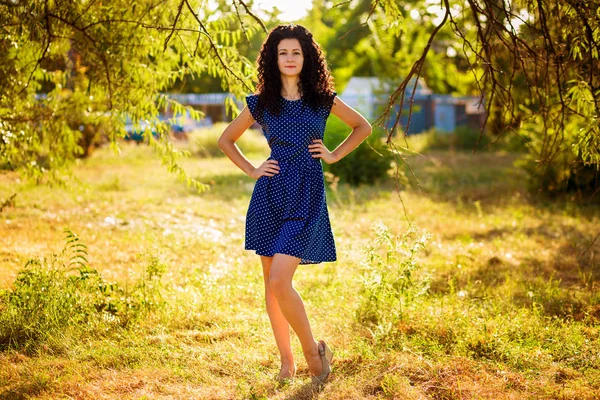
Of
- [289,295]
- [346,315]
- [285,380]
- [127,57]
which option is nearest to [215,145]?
[127,57]

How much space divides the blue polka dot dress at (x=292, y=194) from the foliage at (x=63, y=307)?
1640 mm

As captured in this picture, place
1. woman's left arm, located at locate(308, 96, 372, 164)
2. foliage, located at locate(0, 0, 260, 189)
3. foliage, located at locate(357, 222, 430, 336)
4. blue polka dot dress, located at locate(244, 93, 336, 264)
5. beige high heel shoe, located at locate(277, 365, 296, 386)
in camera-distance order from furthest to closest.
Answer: foliage, located at locate(0, 0, 260, 189) < foliage, located at locate(357, 222, 430, 336) < woman's left arm, located at locate(308, 96, 372, 164) < beige high heel shoe, located at locate(277, 365, 296, 386) < blue polka dot dress, located at locate(244, 93, 336, 264)

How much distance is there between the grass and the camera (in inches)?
152

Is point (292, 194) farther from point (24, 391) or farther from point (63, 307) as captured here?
point (63, 307)

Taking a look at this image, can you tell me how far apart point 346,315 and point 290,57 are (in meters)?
2.20

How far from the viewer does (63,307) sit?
4.88 m

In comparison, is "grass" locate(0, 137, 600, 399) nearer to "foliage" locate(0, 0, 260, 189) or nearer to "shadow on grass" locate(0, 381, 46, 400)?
"shadow on grass" locate(0, 381, 46, 400)

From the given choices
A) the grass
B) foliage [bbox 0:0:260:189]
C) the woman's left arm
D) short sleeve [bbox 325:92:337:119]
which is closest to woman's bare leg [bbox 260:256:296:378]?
the grass

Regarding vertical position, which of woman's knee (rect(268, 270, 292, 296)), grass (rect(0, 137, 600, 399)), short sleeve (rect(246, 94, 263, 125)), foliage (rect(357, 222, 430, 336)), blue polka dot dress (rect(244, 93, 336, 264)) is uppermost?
short sleeve (rect(246, 94, 263, 125))

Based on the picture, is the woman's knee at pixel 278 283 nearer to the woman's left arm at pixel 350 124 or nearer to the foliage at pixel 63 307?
the woman's left arm at pixel 350 124

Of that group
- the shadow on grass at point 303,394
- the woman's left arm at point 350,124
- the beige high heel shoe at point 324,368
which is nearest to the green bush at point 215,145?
the woman's left arm at point 350,124

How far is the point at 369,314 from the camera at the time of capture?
5090 millimetres

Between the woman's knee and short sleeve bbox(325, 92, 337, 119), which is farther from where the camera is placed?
short sleeve bbox(325, 92, 337, 119)

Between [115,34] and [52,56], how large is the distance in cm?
89
